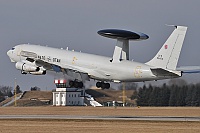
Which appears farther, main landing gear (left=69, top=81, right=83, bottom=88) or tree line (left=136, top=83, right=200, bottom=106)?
tree line (left=136, top=83, right=200, bottom=106)

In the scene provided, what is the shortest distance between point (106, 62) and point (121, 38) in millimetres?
3972

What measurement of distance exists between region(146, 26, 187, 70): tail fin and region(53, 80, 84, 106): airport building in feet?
297

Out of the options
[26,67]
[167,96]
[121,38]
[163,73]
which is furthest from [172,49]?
[167,96]

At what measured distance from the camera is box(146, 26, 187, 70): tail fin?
8844 cm

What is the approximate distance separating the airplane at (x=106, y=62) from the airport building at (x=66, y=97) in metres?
73.3

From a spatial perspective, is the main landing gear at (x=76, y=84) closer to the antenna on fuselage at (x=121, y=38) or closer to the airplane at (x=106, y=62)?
the airplane at (x=106, y=62)

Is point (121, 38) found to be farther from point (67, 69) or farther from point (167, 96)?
point (167, 96)

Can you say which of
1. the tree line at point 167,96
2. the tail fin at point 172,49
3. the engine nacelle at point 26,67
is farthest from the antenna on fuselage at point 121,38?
the tree line at point 167,96

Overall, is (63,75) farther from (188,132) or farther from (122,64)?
(188,132)

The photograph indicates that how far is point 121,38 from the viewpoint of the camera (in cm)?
9681

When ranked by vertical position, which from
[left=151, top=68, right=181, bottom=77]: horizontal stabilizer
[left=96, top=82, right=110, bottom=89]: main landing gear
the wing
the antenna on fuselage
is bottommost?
[left=96, top=82, right=110, bottom=89]: main landing gear

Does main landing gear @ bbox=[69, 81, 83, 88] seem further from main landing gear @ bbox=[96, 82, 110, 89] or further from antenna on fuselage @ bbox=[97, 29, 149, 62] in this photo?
antenna on fuselage @ bbox=[97, 29, 149, 62]

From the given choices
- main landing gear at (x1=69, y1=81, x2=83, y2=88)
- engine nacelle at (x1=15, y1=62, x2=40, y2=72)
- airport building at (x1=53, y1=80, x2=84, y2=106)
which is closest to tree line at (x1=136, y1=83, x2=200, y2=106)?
airport building at (x1=53, y1=80, x2=84, y2=106)

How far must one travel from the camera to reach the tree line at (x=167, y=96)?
132837mm
